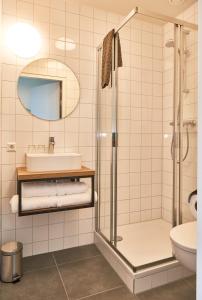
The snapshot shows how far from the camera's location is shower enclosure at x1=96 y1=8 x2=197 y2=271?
6.72ft

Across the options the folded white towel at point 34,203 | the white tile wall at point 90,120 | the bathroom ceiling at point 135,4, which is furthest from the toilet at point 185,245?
the bathroom ceiling at point 135,4

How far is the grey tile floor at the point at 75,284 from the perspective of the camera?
1607mm

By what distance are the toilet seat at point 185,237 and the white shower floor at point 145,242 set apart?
370mm

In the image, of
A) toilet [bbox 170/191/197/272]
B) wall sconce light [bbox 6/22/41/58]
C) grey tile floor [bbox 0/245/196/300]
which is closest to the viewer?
toilet [bbox 170/191/197/272]

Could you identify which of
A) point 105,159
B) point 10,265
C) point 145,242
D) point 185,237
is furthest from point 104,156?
point 10,265

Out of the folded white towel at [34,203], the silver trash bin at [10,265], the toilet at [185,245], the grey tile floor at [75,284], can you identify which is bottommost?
the grey tile floor at [75,284]

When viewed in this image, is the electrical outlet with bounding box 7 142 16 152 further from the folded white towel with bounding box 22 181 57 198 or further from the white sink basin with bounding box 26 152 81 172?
the folded white towel with bounding box 22 181 57 198

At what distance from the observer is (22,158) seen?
2115 mm

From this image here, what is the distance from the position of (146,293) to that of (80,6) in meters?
2.70

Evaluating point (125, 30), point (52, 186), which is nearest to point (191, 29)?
point (125, 30)

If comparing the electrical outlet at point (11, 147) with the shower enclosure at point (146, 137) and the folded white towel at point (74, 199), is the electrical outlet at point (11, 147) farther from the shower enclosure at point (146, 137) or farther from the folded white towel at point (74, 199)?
the shower enclosure at point (146, 137)

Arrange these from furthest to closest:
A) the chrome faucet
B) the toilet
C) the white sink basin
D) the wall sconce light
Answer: the chrome faucet
the wall sconce light
the white sink basin
the toilet

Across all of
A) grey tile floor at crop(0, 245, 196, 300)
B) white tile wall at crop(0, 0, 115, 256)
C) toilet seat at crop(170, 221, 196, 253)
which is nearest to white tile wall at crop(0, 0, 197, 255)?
white tile wall at crop(0, 0, 115, 256)

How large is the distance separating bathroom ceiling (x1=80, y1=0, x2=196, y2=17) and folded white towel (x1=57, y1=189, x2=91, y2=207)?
1.91 meters
